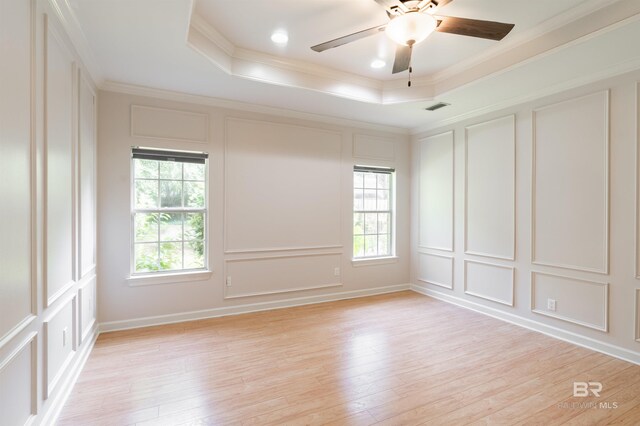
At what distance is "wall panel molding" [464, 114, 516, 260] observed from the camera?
3.73 meters

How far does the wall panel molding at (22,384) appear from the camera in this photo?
142cm

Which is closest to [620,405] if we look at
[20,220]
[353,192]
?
[353,192]

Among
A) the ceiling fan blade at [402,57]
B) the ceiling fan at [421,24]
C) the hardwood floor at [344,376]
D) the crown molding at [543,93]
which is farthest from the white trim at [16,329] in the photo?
the crown molding at [543,93]

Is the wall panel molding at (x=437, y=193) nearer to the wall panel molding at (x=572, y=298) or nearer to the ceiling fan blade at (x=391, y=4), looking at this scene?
the wall panel molding at (x=572, y=298)

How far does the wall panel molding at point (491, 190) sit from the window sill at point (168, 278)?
11.4 feet

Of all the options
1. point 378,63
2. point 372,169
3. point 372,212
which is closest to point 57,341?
point 378,63

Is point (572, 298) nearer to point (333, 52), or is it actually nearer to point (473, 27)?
point (473, 27)

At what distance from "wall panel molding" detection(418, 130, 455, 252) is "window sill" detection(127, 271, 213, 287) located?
325cm

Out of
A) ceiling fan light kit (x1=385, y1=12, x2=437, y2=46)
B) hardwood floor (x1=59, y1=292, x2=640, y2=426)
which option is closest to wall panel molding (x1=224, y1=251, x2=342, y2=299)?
hardwood floor (x1=59, y1=292, x2=640, y2=426)

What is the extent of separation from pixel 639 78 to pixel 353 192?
3.15m

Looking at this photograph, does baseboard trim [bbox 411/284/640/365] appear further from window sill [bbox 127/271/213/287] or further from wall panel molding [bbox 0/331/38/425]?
wall panel molding [bbox 0/331/38/425]

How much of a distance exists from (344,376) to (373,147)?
339 centimetres

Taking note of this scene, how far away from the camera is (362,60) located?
3312 mm

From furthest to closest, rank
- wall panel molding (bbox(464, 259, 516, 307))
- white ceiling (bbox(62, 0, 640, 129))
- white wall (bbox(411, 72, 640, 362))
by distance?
wall panel molding (bbox(464, 259, 516, 307)), white wall (bbox(411, 72, 640, 362)), white ceiling (bbox(62, 0, 640, 129))
